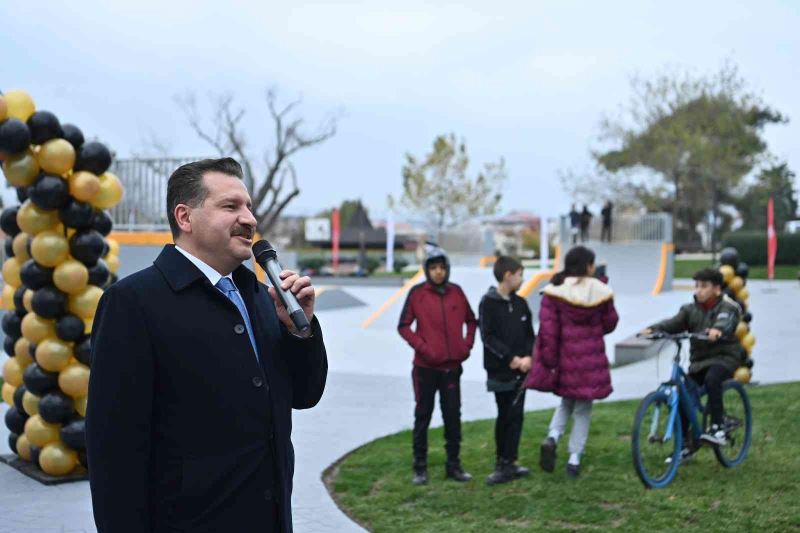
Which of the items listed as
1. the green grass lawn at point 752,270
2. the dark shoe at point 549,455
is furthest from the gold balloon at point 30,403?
the green grass lawn at point 752,270

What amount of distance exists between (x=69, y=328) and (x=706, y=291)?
15.3ft

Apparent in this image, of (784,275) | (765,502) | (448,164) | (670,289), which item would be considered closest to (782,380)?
(765,502)

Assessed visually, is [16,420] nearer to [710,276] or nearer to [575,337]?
[575,337]

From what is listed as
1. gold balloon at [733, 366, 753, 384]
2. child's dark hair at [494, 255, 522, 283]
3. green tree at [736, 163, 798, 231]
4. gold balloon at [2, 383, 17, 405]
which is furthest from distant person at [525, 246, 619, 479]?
green tree at [736, 163, 798, 231]

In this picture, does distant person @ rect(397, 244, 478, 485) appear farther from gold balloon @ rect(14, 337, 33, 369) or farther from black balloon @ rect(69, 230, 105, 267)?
gold balloon @ rect(14, 337, 33, 369)

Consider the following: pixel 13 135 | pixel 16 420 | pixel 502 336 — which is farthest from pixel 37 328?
pixel 502 336

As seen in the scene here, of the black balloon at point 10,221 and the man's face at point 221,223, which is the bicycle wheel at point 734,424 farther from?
the black balloon at point 10,221

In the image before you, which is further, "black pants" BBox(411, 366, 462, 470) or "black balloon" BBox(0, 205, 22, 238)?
"black balloon" BBox(0, 205, 22, 238)

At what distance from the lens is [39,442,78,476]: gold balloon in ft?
23.2

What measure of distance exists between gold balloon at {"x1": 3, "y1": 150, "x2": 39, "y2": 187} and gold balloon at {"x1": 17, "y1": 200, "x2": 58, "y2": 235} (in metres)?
0.22

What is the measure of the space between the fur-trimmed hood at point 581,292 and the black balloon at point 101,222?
334 centimetres

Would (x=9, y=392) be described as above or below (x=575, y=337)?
below

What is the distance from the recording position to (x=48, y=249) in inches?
274

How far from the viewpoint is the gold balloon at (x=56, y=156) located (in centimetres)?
684
